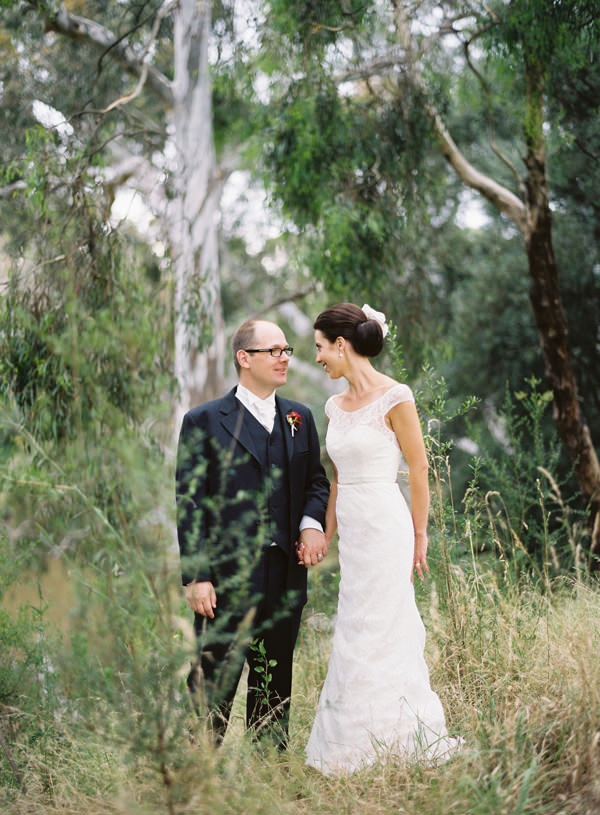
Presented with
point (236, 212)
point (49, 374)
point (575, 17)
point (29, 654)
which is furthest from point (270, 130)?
point (236, 212)

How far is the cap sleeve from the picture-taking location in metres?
3.14

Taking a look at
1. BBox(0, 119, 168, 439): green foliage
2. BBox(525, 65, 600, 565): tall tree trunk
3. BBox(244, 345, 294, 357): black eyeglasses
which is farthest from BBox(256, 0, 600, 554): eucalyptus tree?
BBox(244, 345, 294, 357): black eyeglasses

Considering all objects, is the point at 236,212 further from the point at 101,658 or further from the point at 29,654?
the point at 101,658

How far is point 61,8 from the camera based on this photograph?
869cm

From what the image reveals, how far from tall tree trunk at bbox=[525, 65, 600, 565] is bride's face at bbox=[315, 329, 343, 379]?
403cm

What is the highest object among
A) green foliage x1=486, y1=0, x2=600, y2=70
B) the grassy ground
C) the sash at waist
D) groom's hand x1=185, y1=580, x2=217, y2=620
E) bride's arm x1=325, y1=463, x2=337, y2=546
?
green foliage x1=486, y1=0, x2=600, y2=70

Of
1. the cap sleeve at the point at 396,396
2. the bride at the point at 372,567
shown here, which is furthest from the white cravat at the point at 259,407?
the cap sleeve at the point at 396,396

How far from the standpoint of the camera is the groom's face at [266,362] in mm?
3330

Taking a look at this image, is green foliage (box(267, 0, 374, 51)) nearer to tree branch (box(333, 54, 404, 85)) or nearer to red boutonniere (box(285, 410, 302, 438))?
tree branch (box(333, 54, 404, 85))

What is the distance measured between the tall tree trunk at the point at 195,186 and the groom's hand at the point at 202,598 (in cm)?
582

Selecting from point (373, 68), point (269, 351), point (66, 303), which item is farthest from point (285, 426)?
point (373, 68)

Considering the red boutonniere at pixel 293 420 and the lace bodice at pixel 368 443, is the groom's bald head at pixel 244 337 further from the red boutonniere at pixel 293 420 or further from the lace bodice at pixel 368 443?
the lace bodice at pixel 368 443

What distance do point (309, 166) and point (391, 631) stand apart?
18.0ft

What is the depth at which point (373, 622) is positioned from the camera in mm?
3174
